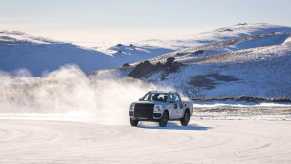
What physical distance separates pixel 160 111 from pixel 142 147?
15062 mm

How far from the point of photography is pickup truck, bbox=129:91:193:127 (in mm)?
37969

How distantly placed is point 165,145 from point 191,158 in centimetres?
441

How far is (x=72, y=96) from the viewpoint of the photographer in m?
80.2

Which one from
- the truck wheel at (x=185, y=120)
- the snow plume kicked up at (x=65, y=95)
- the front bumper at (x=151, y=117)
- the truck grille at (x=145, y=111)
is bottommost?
the snow plume kicked up at (x=65, y=95)

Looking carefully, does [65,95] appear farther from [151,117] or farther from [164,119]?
[164,119]

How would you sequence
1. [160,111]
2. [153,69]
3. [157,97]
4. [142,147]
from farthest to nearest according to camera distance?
[153,69], [157,97], [160,111], [142,147]

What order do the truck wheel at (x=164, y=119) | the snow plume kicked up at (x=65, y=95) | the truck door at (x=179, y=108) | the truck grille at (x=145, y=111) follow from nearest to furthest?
1. the truck wheel at (x=164, y=119)
2. the truck grille at (x=145, y=111)
3. the truck door at (x=179, y=108)
4. the snow plume kicked up at (x=65, y=95)

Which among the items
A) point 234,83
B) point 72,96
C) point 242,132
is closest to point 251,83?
point 234,83

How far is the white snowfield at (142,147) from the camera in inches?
742

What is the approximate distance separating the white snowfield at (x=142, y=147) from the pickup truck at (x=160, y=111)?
646 centimetres

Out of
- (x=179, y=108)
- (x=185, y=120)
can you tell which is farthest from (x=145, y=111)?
(x=185, y=120)

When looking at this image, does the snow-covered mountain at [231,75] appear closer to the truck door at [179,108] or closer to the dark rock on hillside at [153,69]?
the dark rock on hillside at [153,69]

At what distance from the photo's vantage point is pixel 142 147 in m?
22.9

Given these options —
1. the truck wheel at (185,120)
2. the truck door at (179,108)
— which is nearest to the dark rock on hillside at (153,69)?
the truck wheel at (185,120)
